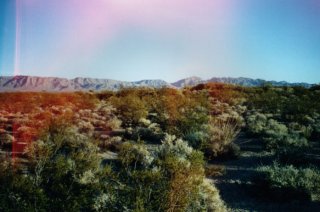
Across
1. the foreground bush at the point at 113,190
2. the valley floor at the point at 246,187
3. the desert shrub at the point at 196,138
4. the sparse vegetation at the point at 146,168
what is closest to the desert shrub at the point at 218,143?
the sparse vegetation at the point at 146,168

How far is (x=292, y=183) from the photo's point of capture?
12.2m

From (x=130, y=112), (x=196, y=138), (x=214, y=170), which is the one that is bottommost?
(x=214, y=170)

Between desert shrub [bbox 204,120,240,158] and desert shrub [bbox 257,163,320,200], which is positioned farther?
desert shrub [bbox 204,120,240,158]

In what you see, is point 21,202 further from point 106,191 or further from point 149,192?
point 149,192

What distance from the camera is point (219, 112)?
3478 centimetres

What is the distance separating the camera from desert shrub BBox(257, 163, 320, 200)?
39.3 ft

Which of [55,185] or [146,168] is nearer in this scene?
[55,185]

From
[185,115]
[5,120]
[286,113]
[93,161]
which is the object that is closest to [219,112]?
[286,113]

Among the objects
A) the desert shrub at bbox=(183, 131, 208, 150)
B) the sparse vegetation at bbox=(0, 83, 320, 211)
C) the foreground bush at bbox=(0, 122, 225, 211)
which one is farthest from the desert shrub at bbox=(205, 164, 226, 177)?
the foreground bush at bbox=(0, 122, 225, 211)

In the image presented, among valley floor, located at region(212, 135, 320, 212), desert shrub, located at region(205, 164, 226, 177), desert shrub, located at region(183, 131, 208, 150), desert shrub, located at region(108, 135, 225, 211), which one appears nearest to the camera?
desert shrub, located at region(108, 135, 225, 211)

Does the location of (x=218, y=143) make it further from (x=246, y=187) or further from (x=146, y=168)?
(x=146, y=168)

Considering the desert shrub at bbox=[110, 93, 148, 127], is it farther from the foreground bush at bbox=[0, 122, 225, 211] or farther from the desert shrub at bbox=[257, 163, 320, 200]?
the foreground bush at bbox=[0, 122, 225, 211]

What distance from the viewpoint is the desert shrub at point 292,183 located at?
12.0 m

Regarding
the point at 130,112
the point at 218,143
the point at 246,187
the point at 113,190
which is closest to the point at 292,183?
the point at 246,187
